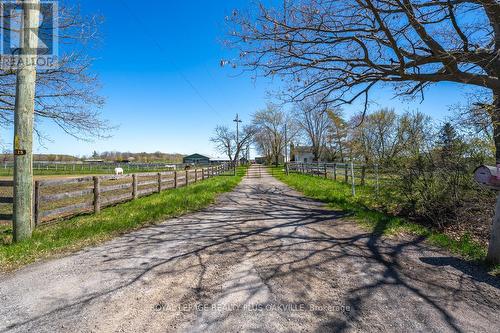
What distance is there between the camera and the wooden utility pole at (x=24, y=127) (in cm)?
521

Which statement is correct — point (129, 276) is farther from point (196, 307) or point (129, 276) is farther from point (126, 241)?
point (126, 241)

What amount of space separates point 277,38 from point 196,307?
6691 mm

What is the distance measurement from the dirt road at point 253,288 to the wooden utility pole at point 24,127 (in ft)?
5.62

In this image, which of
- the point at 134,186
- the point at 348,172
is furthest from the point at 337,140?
the point at 134,186

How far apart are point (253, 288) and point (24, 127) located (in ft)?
16.9

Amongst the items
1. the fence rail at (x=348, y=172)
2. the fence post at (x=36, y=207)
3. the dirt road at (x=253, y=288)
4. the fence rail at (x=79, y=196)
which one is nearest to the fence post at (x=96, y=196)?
the fence rail at (x=79, y=196)

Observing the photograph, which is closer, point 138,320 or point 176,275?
point 138,320

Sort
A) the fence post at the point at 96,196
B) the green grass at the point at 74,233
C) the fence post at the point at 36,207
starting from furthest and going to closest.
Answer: the fence post at the point at 96,196, the fence post at the point at 36,207, the green grass at the point at 74,233

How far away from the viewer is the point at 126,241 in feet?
17.3

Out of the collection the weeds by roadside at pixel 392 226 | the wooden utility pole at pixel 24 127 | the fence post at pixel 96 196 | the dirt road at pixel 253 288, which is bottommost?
the dirt road at pixel 253 288

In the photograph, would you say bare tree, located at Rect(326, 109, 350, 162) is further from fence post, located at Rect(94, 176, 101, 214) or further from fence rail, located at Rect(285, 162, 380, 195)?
fence post, located at Rect(94, 176, 101, 214)

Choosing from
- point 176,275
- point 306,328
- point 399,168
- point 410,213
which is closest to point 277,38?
point 399,168

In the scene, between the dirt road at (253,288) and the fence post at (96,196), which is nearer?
the dirt road at (253,288)

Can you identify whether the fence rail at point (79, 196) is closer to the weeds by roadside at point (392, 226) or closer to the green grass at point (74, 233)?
the green grass at point (74, 233)
